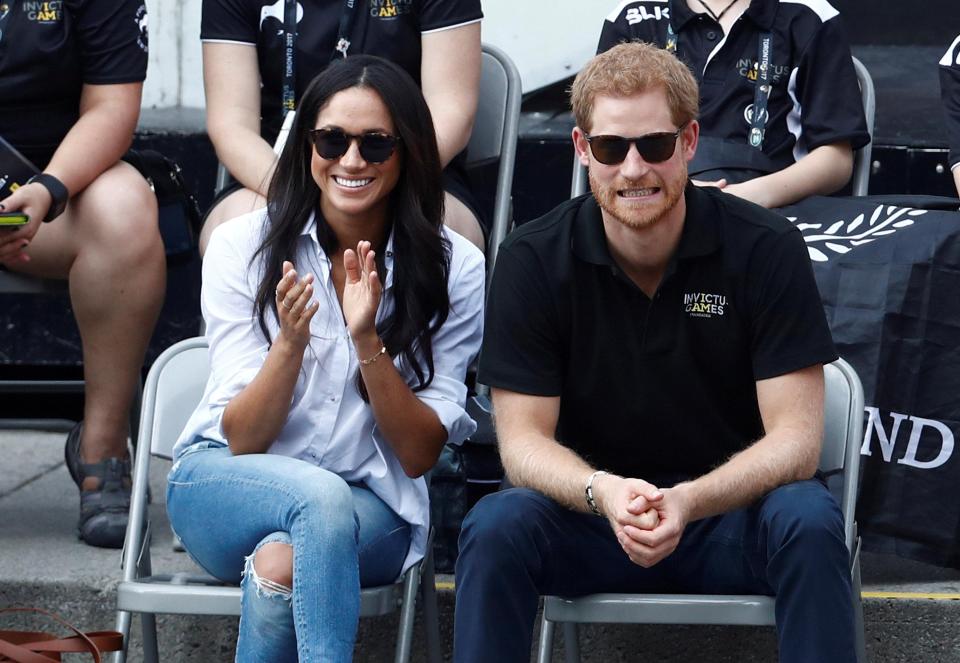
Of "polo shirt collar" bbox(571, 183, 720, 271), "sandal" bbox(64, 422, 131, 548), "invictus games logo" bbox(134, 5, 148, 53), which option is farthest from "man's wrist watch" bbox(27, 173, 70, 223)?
"polo shirt collar" bbox(571, 183, 720, 271)

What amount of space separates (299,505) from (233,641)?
801 mm

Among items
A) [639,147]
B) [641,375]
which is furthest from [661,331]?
[639,147]

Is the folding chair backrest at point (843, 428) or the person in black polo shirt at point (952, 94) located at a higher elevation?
the person in black polo shirt at point (952, 94)

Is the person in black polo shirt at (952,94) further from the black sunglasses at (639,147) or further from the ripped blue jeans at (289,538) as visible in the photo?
the ripped blue jeans at (289,538)

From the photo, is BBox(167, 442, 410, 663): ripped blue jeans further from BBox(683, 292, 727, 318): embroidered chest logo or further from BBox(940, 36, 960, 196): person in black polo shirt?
BBox(940, 36, 960, 196): person in black polo shirt

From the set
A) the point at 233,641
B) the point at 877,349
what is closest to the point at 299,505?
the point at 233,641

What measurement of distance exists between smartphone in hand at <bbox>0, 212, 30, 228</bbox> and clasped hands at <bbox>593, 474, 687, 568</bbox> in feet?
5.12

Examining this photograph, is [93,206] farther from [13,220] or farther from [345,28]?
[345,28]

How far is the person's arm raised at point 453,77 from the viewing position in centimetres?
388

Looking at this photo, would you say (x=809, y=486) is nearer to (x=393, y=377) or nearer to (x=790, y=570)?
(x=790, y=570)

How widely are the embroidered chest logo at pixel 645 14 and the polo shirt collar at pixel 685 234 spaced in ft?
3.67

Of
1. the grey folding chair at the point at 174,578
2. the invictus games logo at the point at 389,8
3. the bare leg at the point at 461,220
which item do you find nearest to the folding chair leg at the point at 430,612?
the grey folding chair at the point at 174,578

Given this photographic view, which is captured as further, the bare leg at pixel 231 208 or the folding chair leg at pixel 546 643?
the bare leg at pixel 231 208

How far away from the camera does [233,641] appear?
11.5ft
